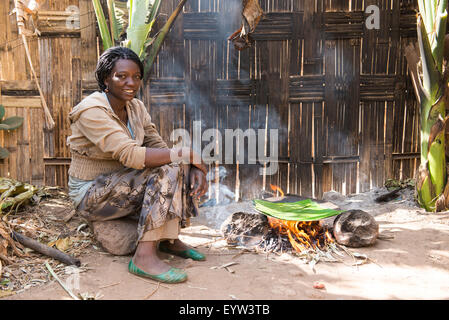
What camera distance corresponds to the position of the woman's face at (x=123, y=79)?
2.52 metres

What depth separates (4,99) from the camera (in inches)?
162

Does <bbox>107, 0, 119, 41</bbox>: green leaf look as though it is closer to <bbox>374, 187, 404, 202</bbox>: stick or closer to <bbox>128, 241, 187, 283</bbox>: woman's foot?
<bbox>128, 241, 187, 283</bbox>: woman's foot

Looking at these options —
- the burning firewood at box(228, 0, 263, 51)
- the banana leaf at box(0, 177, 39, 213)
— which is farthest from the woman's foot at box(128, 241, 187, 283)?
the burning firewood at box(228, 0, 263, 51)

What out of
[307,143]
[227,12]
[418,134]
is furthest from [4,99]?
[418,134]

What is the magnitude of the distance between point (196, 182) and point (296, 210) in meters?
1.06

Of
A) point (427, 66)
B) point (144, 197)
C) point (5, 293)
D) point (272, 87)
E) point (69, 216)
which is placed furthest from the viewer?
point (272, 87)

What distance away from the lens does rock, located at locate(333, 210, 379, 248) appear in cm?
288

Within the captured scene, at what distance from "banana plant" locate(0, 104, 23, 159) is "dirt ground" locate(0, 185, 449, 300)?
6.74 feet

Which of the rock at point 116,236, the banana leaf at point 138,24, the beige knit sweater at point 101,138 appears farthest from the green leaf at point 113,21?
the rock at point 116,236

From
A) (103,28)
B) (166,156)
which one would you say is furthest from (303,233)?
(103,28)

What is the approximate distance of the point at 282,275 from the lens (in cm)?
243

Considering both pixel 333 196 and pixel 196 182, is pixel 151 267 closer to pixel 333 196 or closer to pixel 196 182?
pixel 196 182

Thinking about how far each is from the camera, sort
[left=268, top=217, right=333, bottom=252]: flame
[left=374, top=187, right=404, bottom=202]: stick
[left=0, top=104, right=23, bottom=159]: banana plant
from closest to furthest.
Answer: [left=268, top=217, right=333, bottom=252]: flame
[left=0, top=104, right=23, bottom=159]: banana plant
[left=374, top=187, right=404, bottom=202]: stick
